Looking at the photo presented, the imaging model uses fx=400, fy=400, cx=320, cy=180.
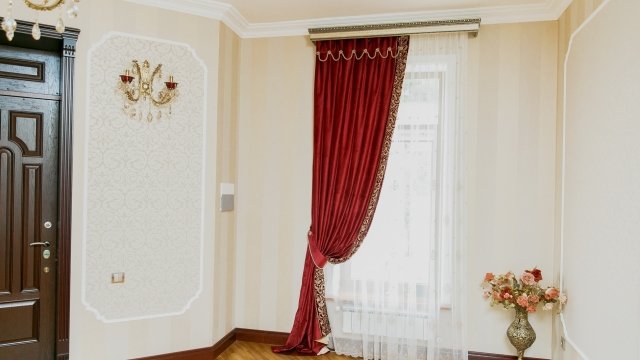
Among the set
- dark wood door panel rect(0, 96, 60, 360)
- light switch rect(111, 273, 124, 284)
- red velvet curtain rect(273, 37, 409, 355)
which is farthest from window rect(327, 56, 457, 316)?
dark wood door panel rect(0, 96, 60, 360)

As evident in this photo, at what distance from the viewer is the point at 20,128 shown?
2992mm

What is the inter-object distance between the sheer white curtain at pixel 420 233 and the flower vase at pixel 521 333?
394 mm

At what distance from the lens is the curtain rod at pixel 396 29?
3.33m

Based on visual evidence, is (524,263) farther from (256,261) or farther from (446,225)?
(256,261)

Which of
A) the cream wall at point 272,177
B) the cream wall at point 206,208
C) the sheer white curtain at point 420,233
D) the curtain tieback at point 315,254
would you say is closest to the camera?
the cream wall at point 206,208

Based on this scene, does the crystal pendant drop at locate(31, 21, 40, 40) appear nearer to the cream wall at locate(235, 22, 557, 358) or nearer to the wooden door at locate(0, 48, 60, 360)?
the wooden door at locate(0, 48, 60, 360)

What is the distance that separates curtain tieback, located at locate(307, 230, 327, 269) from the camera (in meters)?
3.62

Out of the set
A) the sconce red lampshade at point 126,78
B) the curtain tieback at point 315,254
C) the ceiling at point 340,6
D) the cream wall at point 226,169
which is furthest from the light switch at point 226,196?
the ceiling at point 340,6

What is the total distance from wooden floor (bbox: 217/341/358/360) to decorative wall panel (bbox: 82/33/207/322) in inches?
25.0

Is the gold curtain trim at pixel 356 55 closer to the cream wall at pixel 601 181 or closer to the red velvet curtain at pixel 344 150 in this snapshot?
the red velvet curtain at pixel 344 150

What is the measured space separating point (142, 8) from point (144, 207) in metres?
1.62

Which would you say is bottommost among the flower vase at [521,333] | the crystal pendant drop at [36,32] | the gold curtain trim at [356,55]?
the flower vase at [521,333]

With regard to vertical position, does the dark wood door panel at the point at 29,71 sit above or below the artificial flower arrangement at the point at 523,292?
above

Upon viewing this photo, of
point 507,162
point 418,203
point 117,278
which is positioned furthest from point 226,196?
point 507,162
